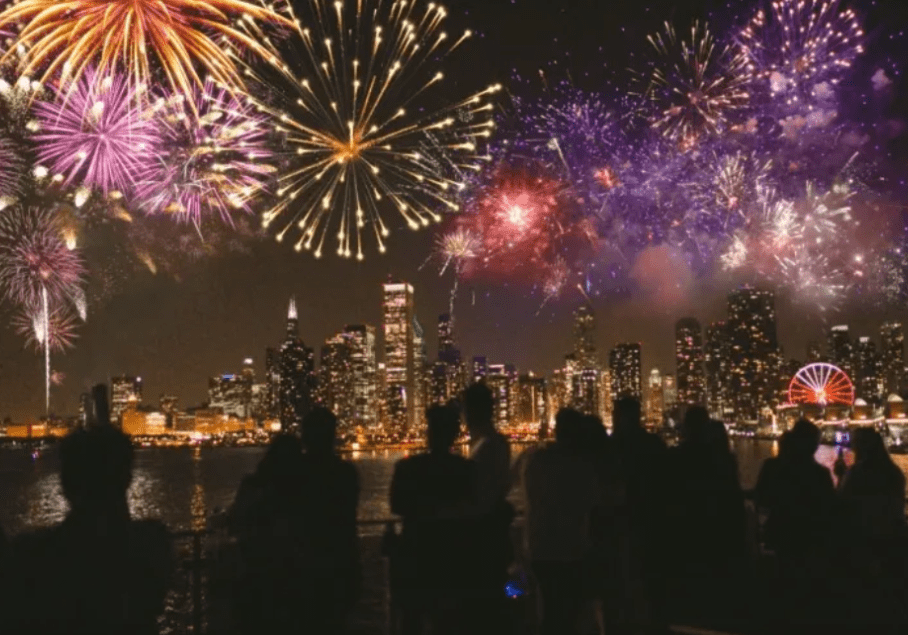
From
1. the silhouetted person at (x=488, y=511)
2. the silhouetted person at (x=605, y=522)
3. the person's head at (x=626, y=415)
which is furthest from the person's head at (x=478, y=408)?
the person's head at (x=626, y=415)

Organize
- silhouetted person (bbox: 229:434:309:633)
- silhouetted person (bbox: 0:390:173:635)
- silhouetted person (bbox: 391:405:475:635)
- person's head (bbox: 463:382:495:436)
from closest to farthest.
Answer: silhouetted person (bbox: 0:390:173:635) → silhouetted person (bbox: 229:434:309:633) → silhouetted person (bbox: 391:405:475:635) → person's head (bbox: 463:382:495:436)

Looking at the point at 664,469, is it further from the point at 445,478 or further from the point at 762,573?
the point at 762,573

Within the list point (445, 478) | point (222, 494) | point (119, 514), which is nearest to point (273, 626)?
point (445, 478)

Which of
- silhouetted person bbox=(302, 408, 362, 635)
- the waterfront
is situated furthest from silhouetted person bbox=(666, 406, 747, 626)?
the waterfront

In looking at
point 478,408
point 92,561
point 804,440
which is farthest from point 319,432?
point 804,440

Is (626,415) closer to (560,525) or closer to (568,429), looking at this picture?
(568,429)

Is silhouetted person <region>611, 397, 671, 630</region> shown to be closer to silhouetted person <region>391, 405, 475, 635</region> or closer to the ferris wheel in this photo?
silhouetted person <region>391, 405, 475, 635</region>

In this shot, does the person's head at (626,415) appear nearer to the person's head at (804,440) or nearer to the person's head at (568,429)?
the person's head at (568,429)
